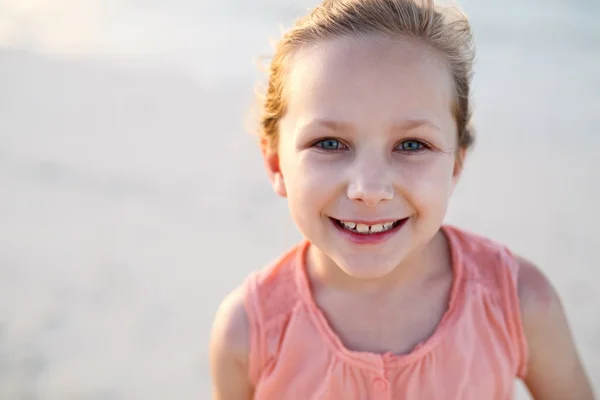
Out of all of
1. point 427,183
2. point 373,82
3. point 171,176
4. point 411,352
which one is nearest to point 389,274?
point 411,352

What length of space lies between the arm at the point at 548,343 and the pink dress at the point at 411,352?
26mm

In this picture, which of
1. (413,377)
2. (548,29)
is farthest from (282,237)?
(548,29)

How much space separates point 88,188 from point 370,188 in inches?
76.5

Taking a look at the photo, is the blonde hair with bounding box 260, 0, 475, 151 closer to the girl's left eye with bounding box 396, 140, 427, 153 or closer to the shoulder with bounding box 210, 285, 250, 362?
the girl's left eye with bounding box 396, 140, 427, 153

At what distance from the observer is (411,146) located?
4.29 ft

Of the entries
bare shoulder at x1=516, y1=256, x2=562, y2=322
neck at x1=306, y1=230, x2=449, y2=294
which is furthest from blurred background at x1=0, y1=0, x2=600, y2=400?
bare shoulder at x1=516, y1=256, x2=562, y2=322

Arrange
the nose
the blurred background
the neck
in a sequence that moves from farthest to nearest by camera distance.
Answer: the blurred background < the neck < the nose

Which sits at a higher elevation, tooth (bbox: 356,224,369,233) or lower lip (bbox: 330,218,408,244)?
tooth (bbox: 356,224,369,233)

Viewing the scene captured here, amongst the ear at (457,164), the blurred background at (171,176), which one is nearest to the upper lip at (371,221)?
the ear at (457,164)

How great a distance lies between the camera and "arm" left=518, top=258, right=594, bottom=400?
146 cm

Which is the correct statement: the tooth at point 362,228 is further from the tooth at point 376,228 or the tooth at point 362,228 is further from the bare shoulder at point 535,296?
the bare shoulder at point 535,296

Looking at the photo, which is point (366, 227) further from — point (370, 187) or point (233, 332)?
point (233, 332)

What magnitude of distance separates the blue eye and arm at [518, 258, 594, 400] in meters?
0.39

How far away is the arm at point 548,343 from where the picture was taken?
1.46 metres
